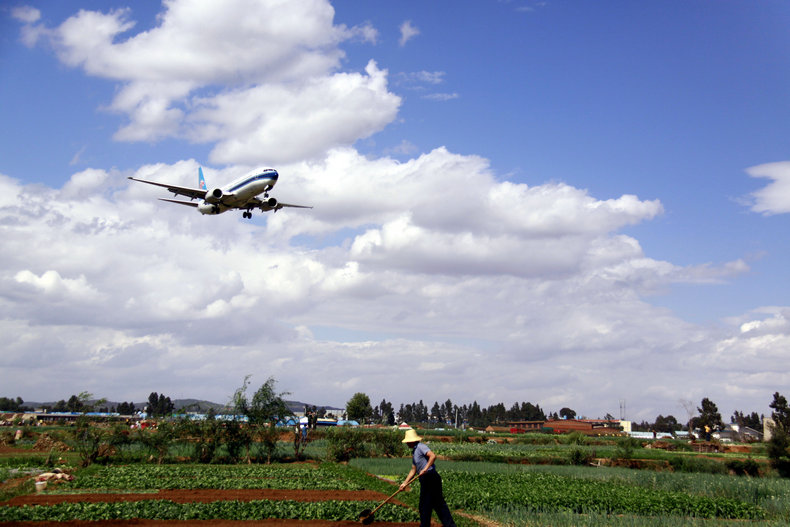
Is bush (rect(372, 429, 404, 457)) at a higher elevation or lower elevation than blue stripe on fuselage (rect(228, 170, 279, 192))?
lower

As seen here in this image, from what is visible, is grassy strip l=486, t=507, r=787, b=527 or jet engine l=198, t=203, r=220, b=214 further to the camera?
A: jet engine l=198, t=203, r=220, b=214

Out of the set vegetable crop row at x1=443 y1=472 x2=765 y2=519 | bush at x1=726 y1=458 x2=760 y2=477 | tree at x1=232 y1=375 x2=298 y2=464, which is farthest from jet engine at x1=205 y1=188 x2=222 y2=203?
bush at x1=726 y1=458 x2=760 y2=477

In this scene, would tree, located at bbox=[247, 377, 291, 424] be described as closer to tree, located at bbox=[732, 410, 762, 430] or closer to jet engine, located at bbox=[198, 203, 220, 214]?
jet engine, located at bbox=[198, 203, 220, 214]

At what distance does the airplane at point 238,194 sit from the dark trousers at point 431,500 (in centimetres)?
3222

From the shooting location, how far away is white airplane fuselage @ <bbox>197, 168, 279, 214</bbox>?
4088 centimetres

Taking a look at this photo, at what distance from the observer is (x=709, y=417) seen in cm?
12112

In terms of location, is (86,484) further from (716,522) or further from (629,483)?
(629,483)

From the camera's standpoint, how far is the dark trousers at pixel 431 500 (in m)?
11.5

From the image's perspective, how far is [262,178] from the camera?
4106cm

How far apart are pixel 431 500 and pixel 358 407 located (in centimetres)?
12511

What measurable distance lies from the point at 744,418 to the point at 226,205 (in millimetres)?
196021

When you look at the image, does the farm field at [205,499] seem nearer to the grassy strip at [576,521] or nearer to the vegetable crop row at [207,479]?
the vegetable crop row at [207,479]

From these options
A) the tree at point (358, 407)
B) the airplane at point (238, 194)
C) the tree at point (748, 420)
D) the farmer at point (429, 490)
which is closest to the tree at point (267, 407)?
the airplane at point (238, 194)

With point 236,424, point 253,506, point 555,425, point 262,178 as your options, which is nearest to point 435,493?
point 253,506
